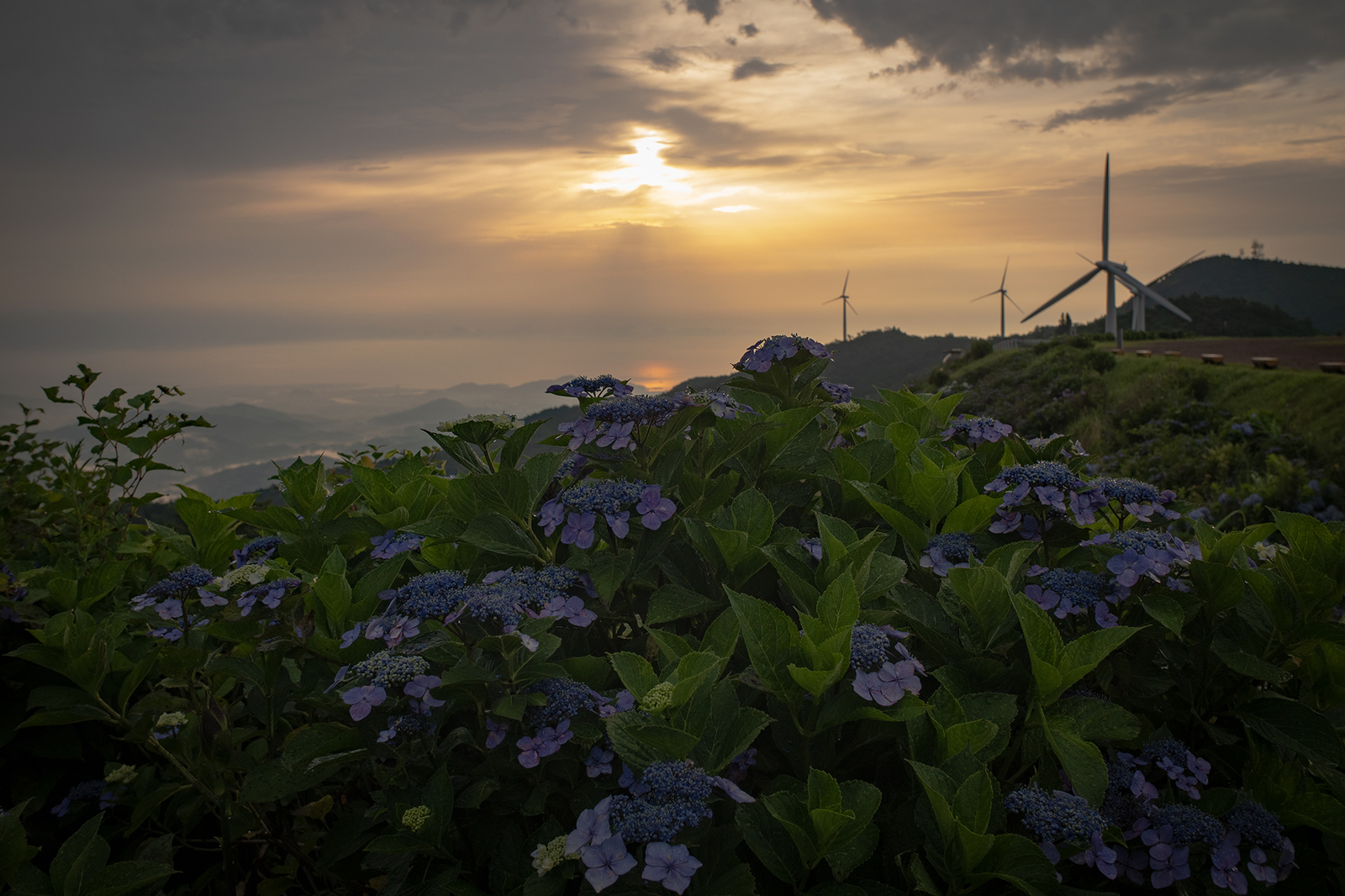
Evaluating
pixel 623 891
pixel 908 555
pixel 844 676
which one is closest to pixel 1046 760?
pixel 844 676

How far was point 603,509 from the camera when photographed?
216cm

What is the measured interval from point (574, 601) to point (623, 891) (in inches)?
28.6

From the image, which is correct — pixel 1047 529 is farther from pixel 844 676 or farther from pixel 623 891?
pixel 623 891

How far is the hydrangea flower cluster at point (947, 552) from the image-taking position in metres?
2.40

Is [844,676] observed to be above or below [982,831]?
above

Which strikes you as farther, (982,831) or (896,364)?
(896,364)

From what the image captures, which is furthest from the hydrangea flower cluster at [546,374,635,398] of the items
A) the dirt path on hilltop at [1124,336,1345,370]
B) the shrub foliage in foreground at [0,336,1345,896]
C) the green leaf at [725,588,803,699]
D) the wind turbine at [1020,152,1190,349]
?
the wind turbine at [1020,152,1190,349]

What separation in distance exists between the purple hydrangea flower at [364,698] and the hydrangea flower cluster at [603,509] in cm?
62

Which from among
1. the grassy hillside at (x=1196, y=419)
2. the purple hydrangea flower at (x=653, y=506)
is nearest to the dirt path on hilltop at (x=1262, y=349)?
the grassy hillside at (x=1196, y=419)

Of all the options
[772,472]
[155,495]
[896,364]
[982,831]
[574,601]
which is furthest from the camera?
[896,364]

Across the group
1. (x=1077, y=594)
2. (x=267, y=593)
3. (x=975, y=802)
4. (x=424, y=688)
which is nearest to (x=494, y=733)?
(x=424, y=688)

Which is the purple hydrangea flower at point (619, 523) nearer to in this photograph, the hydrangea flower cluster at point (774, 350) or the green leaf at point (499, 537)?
the green leaf at point (499, 537)

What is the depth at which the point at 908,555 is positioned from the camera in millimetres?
2643

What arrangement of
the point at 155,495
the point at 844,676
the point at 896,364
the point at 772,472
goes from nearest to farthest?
the point at 844,676, the point at 772,472, the point at 155,495, the point at 896,364
